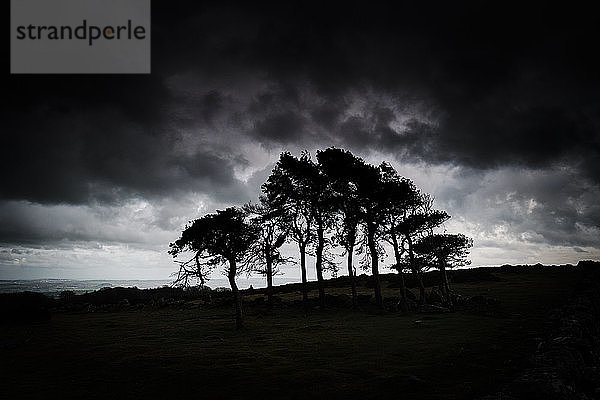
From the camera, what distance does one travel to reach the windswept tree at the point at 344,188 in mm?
44625

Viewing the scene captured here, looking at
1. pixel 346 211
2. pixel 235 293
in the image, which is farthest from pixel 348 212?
pixel 235 293

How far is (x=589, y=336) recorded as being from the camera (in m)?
21.6

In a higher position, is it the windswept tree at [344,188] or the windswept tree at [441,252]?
the windswept tree at [344,188]

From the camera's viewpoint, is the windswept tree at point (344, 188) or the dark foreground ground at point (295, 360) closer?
the dark foreground ground at point (295, 360)

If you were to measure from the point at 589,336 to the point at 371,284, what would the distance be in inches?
2361

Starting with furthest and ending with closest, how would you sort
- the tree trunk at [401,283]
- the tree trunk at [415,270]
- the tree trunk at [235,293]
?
the tree trunk at [415,270] < the tree trunk at [401,283] < the tree trunk at [235,293]

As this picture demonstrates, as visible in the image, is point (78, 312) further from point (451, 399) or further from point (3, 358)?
point (451, 399)

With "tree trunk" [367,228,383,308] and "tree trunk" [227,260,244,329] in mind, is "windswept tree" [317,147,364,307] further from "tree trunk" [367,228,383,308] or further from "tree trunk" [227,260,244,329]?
"tree trunk" [227,260,244,329]

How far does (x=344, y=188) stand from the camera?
1785 inches

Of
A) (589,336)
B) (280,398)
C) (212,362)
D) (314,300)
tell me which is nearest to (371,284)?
(314,300)

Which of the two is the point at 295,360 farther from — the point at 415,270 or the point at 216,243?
the point at 415,270

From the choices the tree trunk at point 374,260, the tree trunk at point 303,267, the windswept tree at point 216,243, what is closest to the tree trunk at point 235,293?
the windswept tree at point 216,243

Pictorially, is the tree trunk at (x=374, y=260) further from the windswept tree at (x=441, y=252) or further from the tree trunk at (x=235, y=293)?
the tree trunk at (x=235, y=293)

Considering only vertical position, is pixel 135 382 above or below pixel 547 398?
below
